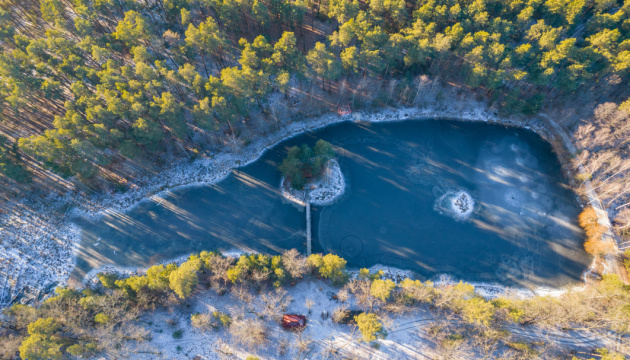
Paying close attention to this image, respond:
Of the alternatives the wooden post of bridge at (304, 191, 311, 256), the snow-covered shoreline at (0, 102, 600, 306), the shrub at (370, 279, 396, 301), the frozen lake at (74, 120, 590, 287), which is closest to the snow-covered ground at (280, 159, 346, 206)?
the wooden post of bridge at (304, 191, 311, 256)

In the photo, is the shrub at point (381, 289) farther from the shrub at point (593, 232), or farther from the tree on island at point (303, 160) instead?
the shrub at point (593, 232)

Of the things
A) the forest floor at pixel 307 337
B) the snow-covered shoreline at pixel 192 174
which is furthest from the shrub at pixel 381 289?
the snow-covered shoreline at pixel 192 174

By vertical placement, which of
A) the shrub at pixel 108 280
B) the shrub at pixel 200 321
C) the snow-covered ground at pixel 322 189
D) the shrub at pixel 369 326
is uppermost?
the snow-covered ground at pixel 322 189

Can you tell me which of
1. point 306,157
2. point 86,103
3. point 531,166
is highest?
point 531,166

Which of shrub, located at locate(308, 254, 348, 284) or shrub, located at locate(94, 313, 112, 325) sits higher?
shrub, located at locate(308, 254, 348, 284)

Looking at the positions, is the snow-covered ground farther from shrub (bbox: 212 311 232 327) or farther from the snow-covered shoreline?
shrub (bbox: 212 311 232 327)

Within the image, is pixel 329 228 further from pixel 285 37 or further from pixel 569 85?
pixel 569 85

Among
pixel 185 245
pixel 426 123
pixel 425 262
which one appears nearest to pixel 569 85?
pixel 426 123

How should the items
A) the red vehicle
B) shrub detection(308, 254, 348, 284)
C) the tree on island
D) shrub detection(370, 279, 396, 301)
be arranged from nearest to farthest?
shrub detection(370, 279, 396, 301) → shrub detection(308, 254, 348, 284) → the red vehicle → the tree on island
